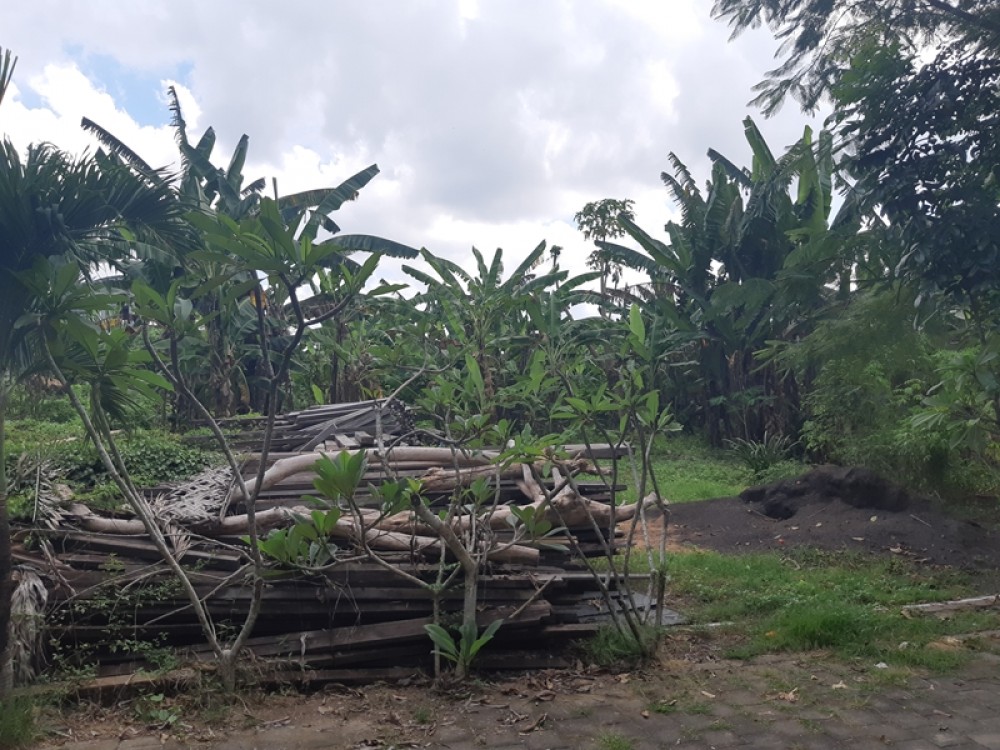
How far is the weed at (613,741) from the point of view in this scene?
3.53 m

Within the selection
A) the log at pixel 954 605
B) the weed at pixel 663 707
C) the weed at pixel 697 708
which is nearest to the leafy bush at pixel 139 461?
the weed at pixel 663 707

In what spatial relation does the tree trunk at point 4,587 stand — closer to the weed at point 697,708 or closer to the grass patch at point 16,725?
the grass patch at point 16,725

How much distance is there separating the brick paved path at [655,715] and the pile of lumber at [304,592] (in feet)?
0.99

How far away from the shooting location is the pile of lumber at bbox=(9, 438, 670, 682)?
4254 millimetres

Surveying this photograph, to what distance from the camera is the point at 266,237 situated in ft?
11.3

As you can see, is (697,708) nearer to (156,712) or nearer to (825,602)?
(825,602)

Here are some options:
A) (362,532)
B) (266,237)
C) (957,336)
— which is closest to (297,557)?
(362,532)

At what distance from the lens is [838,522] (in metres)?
9.16

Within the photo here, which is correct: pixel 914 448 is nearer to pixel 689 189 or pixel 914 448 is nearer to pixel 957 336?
pixel 957 336

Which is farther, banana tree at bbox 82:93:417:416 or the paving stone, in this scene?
banana tree at bbox 82:93:417:416

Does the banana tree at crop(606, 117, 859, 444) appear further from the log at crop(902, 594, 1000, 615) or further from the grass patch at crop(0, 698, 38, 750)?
the grass patch at crop(0, 698, 38, 750)

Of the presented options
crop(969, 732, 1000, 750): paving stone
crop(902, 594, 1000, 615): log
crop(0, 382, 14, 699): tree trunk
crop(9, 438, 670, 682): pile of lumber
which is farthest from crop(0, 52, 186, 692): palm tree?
crop(902, 594, 1000, 615): log

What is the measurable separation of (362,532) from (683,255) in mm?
13038

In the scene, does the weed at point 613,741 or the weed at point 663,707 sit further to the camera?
the weed at point 663,707
